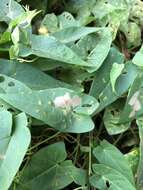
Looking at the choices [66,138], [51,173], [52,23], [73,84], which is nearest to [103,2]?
[52,23]

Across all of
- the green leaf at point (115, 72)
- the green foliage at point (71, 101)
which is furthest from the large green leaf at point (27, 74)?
the green leaf at point (115, 72)

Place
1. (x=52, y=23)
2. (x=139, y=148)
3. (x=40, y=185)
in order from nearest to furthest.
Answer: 1. (x=40, y=185)
2. (x=139, y=148)
3. (x=52, y=23)

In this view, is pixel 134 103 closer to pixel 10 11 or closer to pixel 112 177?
pixel 112 177

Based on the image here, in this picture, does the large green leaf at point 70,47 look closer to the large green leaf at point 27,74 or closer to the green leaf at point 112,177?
the large green leaf at point 27,74

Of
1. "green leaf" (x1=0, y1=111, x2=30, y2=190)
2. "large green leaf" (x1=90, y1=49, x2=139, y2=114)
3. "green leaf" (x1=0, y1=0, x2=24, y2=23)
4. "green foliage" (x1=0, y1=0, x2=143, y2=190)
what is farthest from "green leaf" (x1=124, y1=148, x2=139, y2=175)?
Result: "green leaf" (x1=0, y1=0, x2=24, y2=23)

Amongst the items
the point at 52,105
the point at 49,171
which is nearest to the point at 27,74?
the point at 52,105

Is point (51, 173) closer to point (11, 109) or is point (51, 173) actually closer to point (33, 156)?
point (33, 156)

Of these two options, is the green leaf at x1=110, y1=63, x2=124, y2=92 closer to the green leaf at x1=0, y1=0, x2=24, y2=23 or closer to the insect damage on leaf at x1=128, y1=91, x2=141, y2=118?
the insect damage on leaf at x1=128, y1=91, x2=141, y2=118
